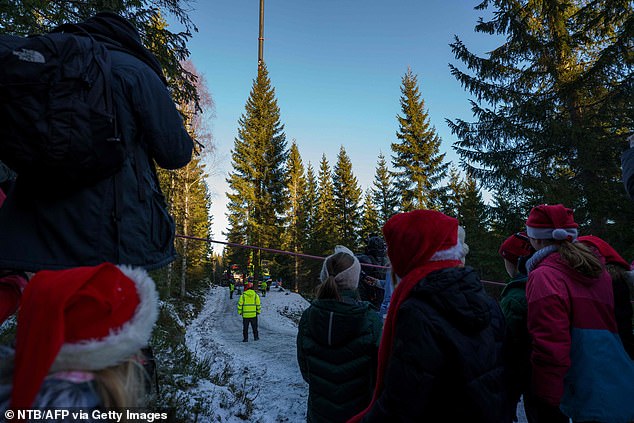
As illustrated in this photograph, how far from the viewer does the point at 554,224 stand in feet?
9.71

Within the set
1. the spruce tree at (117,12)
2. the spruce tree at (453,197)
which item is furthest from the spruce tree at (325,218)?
the spruce tree at (117,12)

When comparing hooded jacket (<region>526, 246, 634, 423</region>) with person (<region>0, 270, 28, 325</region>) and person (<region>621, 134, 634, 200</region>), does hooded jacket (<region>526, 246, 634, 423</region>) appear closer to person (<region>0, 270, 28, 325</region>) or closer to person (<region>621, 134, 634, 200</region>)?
person (<region>621, 134, 634, 200</region>)

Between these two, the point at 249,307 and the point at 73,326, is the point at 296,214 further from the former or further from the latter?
the point at 73,326

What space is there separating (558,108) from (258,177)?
73.4 feet

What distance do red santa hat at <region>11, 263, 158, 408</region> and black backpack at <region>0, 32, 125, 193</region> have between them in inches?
21.0

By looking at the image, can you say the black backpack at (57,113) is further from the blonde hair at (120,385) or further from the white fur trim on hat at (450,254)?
the white fur trim on hat at (450,254)

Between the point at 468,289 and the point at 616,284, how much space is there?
1.86 meters

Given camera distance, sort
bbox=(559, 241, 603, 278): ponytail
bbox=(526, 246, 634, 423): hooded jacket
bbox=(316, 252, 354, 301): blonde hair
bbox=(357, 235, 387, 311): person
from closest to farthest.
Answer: bbox=(526, 246, 634, 423): hooded jacket
bbox=(559, 241, 603, 278): ponytail
bbox=(316, 252, 354, 301): blonde hair
bbox=(357, 235, 387, 311): person

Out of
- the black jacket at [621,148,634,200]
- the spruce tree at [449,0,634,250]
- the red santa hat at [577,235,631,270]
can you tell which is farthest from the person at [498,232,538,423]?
the spruce tree at [449,0,634,250]

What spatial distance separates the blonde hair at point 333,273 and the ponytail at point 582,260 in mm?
1855

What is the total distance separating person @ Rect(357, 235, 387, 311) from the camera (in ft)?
25.8

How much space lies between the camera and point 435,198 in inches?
999

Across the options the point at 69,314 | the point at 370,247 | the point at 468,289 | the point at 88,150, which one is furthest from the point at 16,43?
the point at 370,247

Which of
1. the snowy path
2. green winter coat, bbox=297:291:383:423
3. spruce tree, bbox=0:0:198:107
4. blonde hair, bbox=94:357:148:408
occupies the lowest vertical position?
the snowy path
